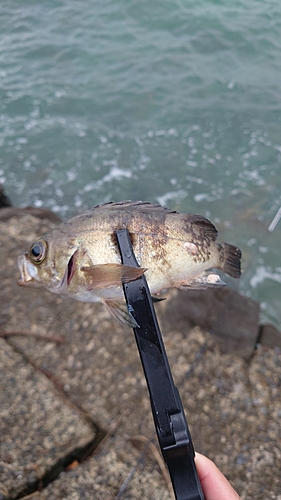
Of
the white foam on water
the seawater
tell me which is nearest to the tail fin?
the seawater

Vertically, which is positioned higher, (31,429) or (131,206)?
(131,206)

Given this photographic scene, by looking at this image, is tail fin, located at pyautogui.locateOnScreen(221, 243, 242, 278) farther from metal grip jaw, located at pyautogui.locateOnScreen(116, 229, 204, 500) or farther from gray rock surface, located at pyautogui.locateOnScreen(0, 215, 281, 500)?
gray rock surface, located at pyautogui.locateOnScreen(0, 215, 281, 500)

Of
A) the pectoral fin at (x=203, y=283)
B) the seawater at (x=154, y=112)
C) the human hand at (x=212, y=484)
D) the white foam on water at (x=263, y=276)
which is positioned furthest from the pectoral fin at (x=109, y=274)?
the white foam on water at (x=263, y=276)

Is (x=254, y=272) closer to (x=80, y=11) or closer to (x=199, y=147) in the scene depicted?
(x=199, y=147)

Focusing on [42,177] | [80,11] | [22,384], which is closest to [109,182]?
[42,177]

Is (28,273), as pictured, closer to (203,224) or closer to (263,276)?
(203,224)

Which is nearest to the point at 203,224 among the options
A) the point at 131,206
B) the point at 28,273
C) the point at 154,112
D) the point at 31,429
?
the point at 131,206
